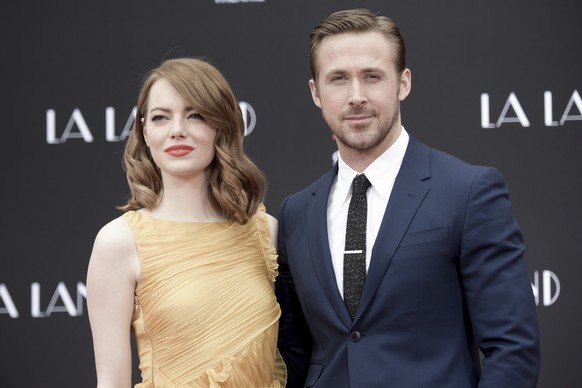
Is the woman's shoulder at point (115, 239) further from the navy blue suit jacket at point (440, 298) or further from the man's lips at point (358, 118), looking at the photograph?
the man's lips at point (358, 118)

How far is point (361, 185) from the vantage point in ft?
7.89

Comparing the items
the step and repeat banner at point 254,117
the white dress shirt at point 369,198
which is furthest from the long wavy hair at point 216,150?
the step and repeat banner at point 254,117

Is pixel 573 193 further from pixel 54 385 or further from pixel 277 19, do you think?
pixel 54 385

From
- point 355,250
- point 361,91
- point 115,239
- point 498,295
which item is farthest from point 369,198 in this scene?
point 115,239

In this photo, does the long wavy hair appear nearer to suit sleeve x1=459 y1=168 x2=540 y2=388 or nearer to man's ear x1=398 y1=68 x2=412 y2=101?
man's ear x1=398 y1=68 x2=412 y2=101

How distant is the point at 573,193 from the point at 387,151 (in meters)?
1.54

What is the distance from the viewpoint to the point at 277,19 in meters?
3.87

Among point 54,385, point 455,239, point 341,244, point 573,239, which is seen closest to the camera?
point 455,239

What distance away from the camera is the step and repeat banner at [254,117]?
367cm

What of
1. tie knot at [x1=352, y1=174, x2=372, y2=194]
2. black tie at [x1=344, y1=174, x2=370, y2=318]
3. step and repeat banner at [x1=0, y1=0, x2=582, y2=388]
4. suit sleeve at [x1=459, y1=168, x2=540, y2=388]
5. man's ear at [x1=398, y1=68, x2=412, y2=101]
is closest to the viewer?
suit sleeve at [x1=459, y1=168, x2=540, y2=388]

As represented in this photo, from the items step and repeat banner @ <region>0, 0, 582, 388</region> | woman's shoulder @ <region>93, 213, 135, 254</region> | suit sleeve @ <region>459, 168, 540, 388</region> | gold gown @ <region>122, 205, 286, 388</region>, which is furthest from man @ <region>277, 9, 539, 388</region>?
step and repeat banner @ <region>0, 0, 582, 388</region>

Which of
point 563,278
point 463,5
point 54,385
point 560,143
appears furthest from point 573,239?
point 54,385

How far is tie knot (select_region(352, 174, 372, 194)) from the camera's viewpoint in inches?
94.5

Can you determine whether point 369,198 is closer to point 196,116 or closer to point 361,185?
point 361,185
